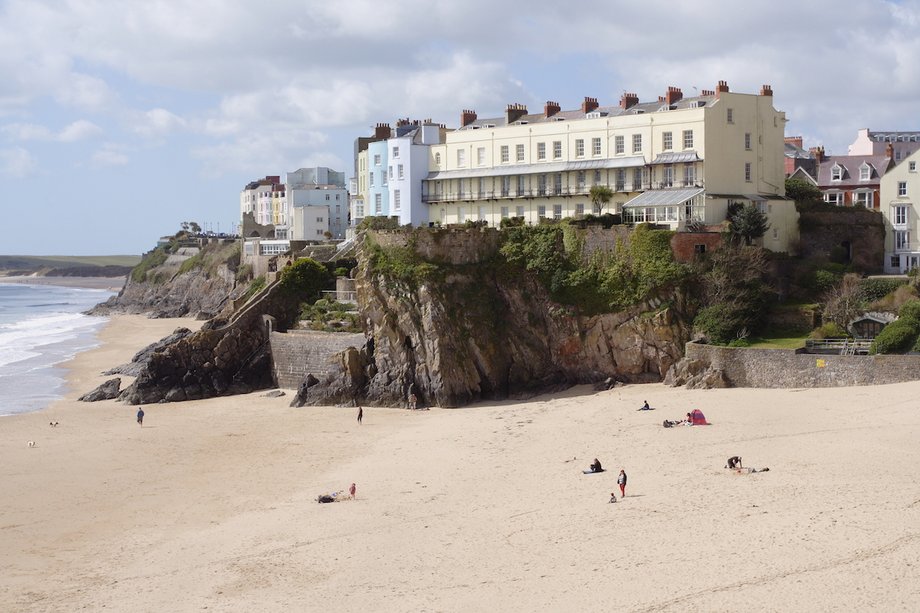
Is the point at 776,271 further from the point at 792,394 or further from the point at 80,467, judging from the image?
the point at 80,467

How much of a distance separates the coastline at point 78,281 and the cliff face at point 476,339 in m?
100

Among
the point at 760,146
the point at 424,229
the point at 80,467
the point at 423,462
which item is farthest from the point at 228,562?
the point at 760,146

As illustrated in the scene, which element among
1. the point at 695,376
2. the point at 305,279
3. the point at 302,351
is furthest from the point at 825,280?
the point at 305,279

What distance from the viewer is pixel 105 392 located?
39.4 meters

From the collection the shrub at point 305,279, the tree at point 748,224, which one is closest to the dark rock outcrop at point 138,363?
the shrub at point 305,279

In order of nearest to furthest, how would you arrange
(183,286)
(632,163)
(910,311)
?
(910,311) < (632,163) < (183,286)

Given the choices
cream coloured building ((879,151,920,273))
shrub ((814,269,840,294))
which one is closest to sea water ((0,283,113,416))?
shrub ((814,269,840,294))

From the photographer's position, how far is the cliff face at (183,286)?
72812 mm

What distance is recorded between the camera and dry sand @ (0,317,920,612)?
17.6 m

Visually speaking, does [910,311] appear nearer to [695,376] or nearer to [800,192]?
[695,376]

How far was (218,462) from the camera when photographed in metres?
29.3

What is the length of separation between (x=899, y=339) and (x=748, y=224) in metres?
8.01

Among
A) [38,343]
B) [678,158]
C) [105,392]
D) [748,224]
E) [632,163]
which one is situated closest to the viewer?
[748,224]

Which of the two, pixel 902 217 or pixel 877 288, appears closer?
pixel 877 288
